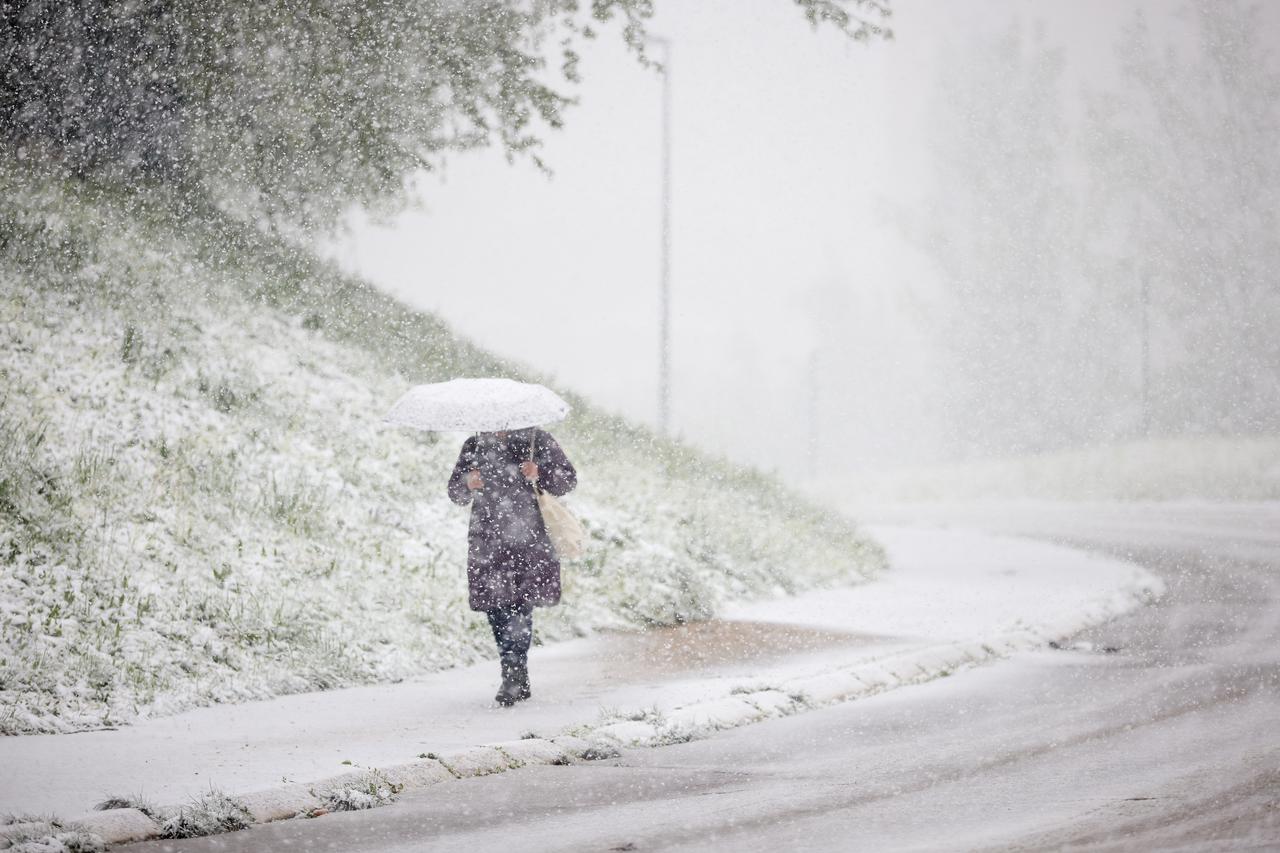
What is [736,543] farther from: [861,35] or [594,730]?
[594,730]

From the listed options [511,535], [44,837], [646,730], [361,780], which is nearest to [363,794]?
[361,780]

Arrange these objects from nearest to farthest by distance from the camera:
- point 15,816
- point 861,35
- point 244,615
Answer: point 15,816, point 244,615, point 861,35

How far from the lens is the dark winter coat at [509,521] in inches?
346

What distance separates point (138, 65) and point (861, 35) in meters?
7.96

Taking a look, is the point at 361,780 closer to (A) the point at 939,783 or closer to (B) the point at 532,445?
(A) the point at 939,783

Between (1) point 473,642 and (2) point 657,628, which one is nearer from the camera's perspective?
(1) point 473,642

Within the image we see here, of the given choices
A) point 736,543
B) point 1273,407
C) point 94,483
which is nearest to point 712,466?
point 736,543

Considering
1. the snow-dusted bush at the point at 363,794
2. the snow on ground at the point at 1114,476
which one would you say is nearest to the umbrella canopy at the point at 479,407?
the snow-dusted bush at the point at 363,794

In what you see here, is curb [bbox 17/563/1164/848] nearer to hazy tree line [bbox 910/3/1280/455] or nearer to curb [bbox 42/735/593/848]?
curb [bbox 42/735/593/848]

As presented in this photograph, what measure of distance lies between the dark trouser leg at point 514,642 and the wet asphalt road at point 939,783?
1.52 meters

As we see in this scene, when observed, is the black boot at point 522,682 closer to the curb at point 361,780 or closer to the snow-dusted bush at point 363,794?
the curb at point 361,780

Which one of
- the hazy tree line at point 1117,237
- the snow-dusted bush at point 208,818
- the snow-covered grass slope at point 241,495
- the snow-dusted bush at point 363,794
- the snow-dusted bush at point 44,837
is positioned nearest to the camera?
the snow-dusted bush at point 44,837

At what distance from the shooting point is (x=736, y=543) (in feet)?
52.4

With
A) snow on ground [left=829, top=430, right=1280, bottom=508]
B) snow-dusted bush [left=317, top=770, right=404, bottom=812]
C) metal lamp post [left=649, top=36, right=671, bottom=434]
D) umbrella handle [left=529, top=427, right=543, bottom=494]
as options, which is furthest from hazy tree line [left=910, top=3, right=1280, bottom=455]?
snow-dusted bush [left=317, top=770, right=404, bottom=812]
